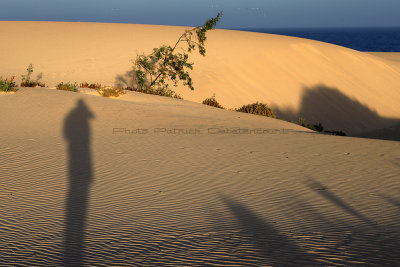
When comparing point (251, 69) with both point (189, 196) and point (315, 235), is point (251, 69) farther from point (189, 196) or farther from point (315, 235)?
point (315, 235)

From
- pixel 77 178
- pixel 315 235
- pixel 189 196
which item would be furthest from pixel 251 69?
pixel 315 235

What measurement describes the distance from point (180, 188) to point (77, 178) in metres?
1.77

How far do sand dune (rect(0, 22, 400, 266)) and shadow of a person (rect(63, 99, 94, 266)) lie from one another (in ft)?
0.09

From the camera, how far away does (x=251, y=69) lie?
35.0 metres

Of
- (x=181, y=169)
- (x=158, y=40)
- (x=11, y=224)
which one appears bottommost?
(x=11, y=224)

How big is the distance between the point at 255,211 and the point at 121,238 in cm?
190

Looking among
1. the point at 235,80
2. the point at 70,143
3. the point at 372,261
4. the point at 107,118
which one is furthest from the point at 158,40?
the point at 372,261

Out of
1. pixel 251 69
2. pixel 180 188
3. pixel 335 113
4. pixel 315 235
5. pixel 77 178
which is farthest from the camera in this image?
pixel 251 69

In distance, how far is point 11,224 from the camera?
6438 millimetres

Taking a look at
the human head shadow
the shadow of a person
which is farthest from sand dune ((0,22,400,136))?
the shadow of a person

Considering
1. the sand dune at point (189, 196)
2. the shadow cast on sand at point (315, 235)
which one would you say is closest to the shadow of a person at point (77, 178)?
the sand dune at point (189, 196)

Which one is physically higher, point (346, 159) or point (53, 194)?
point (346, 159)

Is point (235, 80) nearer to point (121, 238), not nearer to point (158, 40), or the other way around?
point (158, 40)

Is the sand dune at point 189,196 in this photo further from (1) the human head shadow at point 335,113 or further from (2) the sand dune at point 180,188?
(1) the human head shadow at point 335,113
